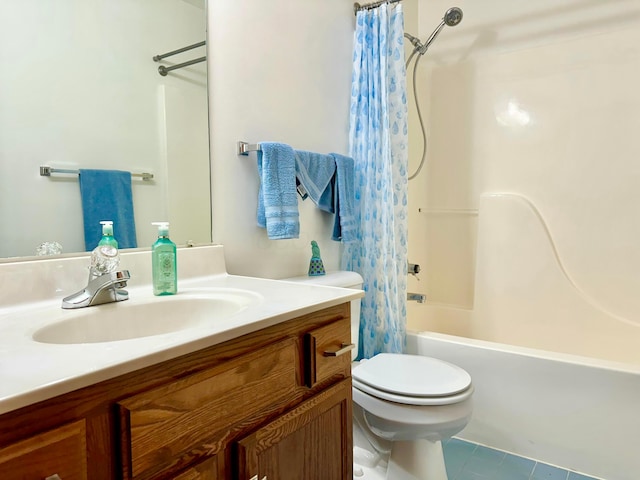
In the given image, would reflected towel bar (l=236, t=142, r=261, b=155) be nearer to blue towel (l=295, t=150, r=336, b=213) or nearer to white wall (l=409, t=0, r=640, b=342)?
blue towel (l=295, t=150, r=336, b=213)

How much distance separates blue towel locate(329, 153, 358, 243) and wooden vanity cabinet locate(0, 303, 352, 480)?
0.78 meters

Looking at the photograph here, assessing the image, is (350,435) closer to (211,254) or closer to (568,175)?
(211,254)

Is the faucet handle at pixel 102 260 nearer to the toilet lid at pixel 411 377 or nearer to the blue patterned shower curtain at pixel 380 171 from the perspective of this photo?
the toilet lid at pixel 411 377

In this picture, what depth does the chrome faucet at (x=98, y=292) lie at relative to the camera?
910 mm

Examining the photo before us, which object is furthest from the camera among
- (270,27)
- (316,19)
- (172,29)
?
(316,19)

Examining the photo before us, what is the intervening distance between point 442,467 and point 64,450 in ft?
4.15

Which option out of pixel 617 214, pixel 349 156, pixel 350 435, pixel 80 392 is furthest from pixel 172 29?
pixel 617 214

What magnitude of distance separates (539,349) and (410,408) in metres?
1.22

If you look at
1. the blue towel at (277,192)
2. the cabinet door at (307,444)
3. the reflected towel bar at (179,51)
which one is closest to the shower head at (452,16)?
the blue towel at (277,192)

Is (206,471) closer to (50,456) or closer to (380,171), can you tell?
(50,456)

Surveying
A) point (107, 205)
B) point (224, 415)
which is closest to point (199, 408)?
point (224, 415)

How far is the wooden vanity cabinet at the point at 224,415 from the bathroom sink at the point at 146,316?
154 mm

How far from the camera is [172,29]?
127cm

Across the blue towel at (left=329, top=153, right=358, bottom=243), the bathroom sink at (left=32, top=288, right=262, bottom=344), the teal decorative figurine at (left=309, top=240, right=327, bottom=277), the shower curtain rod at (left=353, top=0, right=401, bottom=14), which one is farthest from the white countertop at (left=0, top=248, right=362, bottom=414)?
the shower curtain rod at (left=353, top=0, right=401, bottom=14)
